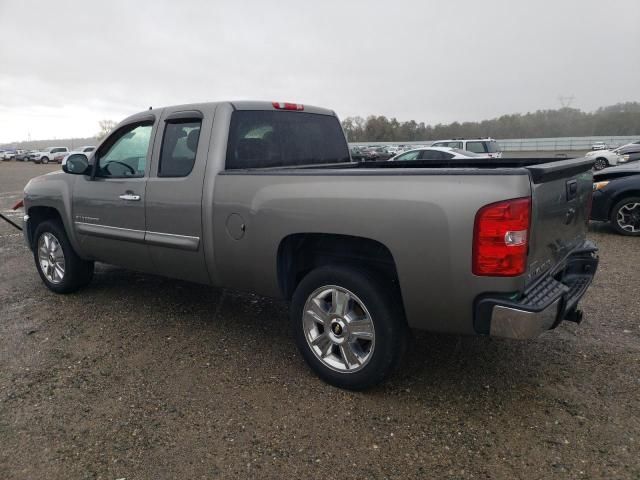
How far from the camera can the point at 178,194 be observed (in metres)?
3.85

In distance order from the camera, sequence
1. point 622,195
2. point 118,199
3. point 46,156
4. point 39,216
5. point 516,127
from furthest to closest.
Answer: point 516,127 → point 46,156 → point 622,195 → point 39,216 → point 118,199

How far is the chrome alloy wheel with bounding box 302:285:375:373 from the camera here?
3.12 meters

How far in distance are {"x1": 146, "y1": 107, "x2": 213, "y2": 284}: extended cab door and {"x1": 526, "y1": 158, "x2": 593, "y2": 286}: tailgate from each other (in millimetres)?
2296

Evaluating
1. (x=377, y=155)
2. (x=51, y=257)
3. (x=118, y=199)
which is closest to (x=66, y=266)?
(x=51, y=257)

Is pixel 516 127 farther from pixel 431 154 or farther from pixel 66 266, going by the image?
pixel 66 266

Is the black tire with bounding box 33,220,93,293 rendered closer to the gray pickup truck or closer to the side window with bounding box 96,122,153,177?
the gray pickup truck

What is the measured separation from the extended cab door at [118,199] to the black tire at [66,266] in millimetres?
324

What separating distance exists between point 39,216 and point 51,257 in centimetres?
54

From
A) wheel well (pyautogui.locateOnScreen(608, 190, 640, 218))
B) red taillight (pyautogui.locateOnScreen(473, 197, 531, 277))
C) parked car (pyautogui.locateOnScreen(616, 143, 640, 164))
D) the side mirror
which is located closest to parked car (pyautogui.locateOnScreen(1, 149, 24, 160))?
parked car (pyautogui.locateOnScreen(616, 143, 640, 164))

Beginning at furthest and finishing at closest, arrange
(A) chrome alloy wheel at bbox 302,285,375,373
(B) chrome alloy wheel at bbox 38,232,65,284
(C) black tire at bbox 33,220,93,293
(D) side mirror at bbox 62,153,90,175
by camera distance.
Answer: (B) chrome alloy wheel at bbox 38,232,65,284, (C) black tire at bbox 33,220,93,293, (D) side mirror at bbox 62,153,90,175, (A) chrome alloy wheel at bbox 302,285,375,373

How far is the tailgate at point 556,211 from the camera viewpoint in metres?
2.63

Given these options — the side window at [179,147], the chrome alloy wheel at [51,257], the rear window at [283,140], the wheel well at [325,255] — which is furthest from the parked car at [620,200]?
the chrome alloy wheel at [51,257]

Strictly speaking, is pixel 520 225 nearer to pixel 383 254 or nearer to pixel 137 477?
pixel 383 254

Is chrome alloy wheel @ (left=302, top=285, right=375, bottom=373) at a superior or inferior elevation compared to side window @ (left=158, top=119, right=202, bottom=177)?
inferior
